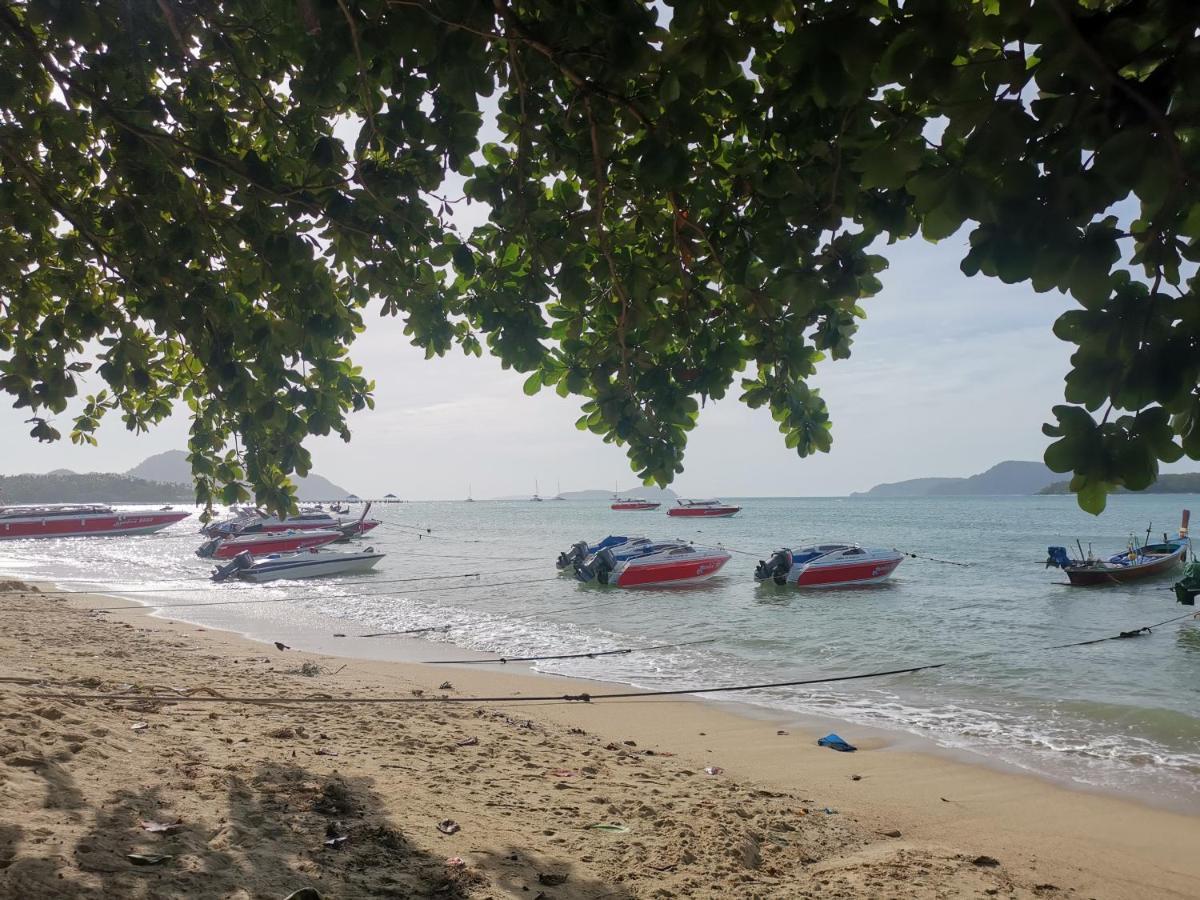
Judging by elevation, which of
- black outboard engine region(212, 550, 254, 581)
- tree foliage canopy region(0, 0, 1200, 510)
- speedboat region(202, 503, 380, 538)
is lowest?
black outboard engine region(212, 550, 254, 581)

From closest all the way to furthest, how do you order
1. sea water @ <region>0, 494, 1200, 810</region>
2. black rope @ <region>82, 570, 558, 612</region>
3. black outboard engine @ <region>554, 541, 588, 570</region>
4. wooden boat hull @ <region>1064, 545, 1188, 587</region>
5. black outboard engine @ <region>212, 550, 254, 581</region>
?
sea water @ <region>0, 494, 1200, 810</region>, black rope @ <region>82, 570, 558, 612</region>, wooden boat hull @ <region>1064, 545, 1188, 587</region>, black outboard engine @ <region>212, 550, 254, 581</region>, black outboard engine @ <region>554, 541, 588, 570</region>

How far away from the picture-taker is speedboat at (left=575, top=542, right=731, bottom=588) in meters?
24.6

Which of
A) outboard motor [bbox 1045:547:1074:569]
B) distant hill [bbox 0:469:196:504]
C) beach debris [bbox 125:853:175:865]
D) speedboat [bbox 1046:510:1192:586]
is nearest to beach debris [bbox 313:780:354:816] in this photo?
beach debris [bbox 125:853:175:865]

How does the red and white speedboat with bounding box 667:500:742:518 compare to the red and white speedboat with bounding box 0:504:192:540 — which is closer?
the red and white speedboat with bounding box 0:504:192:540

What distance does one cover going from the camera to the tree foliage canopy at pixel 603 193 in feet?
5.47

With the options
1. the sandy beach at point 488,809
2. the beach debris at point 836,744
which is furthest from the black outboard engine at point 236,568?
the beach debris at point 836,744

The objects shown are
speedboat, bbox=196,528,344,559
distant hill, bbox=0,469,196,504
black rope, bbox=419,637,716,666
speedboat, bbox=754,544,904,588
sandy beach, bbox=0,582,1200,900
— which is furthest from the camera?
distant hill, bbox=0,469,196,504

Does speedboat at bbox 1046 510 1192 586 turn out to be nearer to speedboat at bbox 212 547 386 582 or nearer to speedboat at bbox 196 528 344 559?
speedboat at bbox 212 547 386 582

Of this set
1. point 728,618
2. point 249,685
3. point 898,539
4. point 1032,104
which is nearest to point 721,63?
point 1032,104

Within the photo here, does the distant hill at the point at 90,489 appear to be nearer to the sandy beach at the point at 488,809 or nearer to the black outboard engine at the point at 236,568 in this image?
the black outboard engine at the point at 236,568

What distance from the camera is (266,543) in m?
33.9

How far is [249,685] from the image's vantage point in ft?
27.0

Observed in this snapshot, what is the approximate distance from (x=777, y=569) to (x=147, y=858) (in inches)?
904

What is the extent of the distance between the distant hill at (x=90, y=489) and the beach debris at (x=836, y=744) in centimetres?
17296
